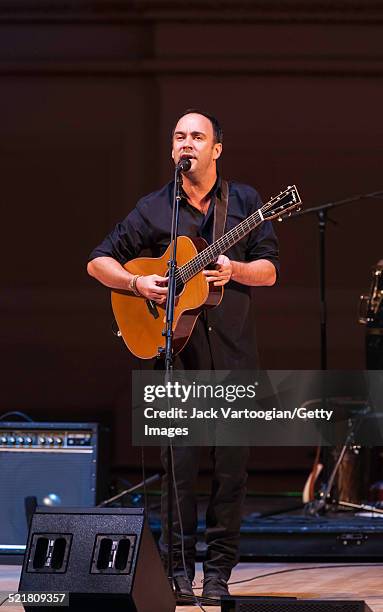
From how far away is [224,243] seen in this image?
4434 mm

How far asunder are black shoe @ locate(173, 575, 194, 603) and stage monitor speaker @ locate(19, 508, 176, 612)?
0.46 m

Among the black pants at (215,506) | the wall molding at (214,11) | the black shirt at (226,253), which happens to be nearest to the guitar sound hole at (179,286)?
the black shirt at (226,253)

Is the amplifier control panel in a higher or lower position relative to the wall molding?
lower

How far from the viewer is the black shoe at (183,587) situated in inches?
172

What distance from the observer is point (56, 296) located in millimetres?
7535

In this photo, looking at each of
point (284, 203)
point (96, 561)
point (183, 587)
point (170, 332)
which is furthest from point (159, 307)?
point (96, 561)

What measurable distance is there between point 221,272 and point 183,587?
122 centimetres

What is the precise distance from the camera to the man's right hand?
174 inches

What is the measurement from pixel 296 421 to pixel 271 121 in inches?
84.6

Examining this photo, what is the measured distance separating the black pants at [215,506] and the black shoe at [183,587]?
0.05 m

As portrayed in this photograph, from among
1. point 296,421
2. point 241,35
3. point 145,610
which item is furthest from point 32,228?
point 145,610

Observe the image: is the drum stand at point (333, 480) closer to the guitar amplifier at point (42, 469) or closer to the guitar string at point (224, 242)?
the guitar amplifier at point (42, 469)

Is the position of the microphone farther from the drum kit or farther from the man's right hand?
the drum kit

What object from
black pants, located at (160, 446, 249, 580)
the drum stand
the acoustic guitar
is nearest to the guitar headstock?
the acoustic guitar
